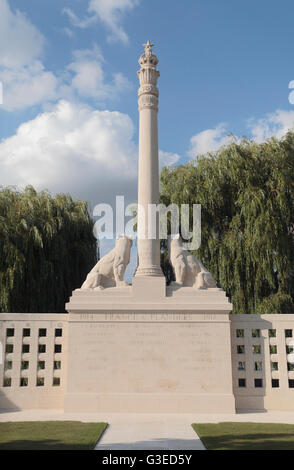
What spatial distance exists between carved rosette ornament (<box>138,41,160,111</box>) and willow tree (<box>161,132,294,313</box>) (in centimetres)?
725

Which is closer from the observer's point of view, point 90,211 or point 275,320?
point 275,320

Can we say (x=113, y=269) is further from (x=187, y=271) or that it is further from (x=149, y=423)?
(x=149, y=423)

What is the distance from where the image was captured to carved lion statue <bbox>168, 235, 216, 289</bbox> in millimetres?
13750

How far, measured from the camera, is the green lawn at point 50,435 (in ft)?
25.7

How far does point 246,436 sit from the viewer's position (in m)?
8.79

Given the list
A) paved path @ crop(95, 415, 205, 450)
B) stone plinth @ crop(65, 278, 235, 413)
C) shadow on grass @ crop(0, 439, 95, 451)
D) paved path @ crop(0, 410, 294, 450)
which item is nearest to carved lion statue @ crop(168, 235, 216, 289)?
stone plinth @ crop(65, 278, 235, 413)

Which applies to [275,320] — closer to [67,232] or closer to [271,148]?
[271,148]

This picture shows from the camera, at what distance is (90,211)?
24.6m

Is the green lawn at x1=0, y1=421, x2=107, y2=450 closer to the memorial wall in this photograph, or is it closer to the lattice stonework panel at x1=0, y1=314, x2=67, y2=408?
the memorial wall

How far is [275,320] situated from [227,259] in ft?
20.8

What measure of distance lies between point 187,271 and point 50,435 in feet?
22.9

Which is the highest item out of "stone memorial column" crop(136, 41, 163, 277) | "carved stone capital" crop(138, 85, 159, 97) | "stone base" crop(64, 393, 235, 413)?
"carved stone capital" crop(138, 85, 159, 97)
